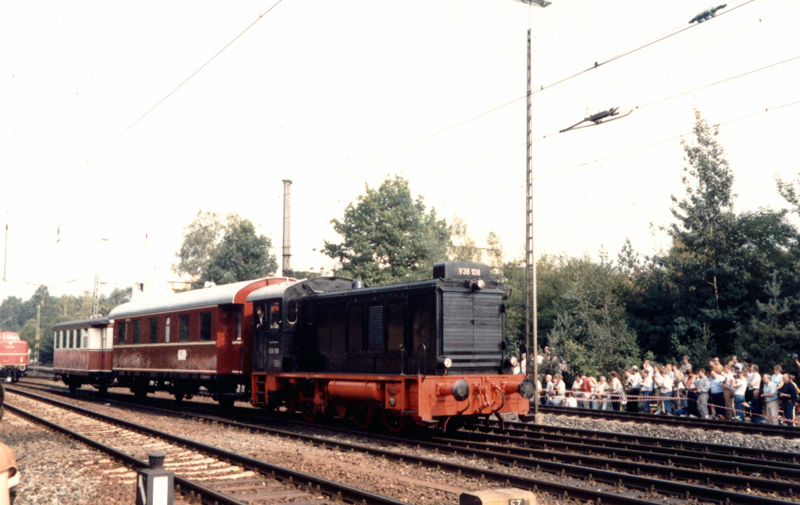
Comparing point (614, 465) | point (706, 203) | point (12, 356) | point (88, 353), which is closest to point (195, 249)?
point (12, 356)

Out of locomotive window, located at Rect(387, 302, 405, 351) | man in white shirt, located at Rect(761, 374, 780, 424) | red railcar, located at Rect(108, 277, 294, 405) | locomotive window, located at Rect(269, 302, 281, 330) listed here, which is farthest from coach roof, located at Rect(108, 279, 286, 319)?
man in white shirt, located at Rect(761, 374, 780, 424)

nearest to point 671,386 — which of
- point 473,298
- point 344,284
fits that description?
point 473,298

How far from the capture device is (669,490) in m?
9.07

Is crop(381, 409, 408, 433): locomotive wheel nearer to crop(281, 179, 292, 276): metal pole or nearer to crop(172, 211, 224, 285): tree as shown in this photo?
crop(281, 179, 292, 276): metal pole

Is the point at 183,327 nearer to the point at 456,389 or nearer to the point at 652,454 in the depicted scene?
the point at 456,389

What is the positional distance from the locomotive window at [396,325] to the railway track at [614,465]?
2.05 meters

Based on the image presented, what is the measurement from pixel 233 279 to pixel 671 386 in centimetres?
4526

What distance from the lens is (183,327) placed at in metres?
21.6

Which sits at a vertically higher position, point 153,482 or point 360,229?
point 360,229

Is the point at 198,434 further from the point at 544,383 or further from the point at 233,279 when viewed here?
the point at 233,279

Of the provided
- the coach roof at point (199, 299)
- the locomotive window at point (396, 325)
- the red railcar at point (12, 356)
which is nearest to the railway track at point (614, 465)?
the locomotive window at point (396, 325)

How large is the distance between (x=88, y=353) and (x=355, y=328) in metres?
18.8

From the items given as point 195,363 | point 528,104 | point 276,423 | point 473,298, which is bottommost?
point 276,423

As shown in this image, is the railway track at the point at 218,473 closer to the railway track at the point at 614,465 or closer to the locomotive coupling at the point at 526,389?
the railway track at the point at 614,465
